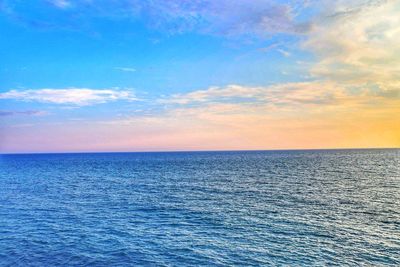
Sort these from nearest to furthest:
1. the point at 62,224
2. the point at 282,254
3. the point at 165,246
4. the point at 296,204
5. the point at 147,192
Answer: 1. the point at 282,254
2. the point at 165,246
3. the point at 62,224
4. the point at 296,204
5. the point at 147,192

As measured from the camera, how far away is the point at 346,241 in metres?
34.0

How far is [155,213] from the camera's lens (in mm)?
48312

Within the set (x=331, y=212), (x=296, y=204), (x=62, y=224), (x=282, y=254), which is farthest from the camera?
(x=296, y=204)

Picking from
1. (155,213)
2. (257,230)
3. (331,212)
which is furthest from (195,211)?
(331,212)

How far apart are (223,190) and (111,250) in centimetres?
4168

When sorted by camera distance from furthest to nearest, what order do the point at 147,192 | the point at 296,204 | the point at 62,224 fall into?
the point at 147,192
the point at 296,204
the point at 62,224

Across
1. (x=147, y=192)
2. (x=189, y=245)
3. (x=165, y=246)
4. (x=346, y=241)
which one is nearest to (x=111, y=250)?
(x=165, y=246)

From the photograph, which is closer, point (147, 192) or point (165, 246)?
point (165, 246)

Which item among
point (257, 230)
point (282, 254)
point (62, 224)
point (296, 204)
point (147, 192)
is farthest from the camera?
point (147, 192)

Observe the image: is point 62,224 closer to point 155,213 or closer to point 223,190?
point 155,213

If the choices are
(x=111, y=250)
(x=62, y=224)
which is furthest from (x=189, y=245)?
(x=62, y=224)

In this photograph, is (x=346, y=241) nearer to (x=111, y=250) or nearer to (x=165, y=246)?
(x=165, y=246)

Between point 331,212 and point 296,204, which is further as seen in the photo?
point 296,204

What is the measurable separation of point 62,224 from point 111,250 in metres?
14.7
